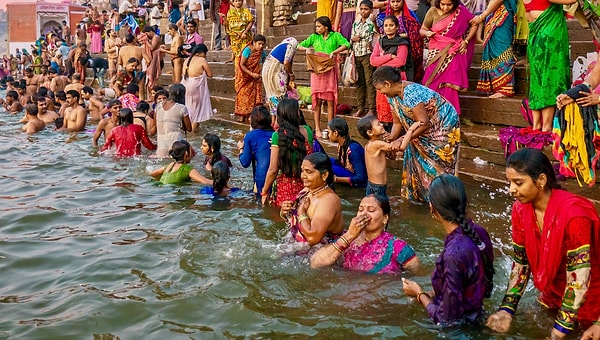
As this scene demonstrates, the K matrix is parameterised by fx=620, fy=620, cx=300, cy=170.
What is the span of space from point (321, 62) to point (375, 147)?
3.10 meters

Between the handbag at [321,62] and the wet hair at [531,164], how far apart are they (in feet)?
19.0

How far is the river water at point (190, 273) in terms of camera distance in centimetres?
399

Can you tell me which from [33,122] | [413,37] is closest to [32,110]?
[33,122]

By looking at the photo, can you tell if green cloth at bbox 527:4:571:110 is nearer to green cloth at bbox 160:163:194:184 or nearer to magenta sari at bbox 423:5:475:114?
magenta sari at bbox 423:5:475:114

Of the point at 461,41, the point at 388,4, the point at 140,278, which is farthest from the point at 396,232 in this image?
the point at 388,4

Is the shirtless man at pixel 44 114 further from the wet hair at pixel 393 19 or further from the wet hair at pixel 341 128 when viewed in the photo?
the wet hair at pixel 341 128

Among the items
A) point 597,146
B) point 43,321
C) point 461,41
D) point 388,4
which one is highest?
point 388,4

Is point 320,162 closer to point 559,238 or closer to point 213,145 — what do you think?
point 559,238

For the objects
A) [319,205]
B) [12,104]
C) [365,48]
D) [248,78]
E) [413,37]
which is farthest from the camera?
[12,104]

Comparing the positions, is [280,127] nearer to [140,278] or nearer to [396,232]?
[396,232]

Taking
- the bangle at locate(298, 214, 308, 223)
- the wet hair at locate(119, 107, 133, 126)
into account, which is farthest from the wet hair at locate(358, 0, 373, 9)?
the bangle at locate(298, 214, 308, 223)

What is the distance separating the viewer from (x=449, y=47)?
7.22 meters

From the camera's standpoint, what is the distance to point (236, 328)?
399 centimetres

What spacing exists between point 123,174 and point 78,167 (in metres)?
Answer: 1.07
